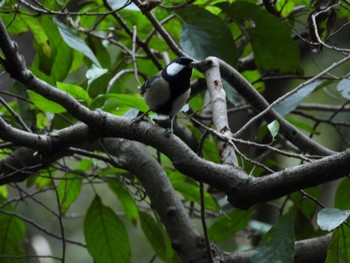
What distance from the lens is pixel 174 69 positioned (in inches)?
91.0

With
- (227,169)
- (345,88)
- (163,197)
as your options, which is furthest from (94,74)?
(345,88)

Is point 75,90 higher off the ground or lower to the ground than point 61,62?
lower

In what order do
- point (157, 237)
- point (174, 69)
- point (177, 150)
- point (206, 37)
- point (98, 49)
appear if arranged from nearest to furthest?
point (177, 150) → point (174, 69) → point (206, 37) → point (157, 237) → point (98, 49)

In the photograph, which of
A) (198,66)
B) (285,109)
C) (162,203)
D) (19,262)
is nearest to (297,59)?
(285,109)

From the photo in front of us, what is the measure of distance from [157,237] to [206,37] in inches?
36.4

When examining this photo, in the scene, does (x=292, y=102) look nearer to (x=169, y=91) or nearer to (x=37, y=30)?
(x=169, y=91)

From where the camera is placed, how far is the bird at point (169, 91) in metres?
2.27

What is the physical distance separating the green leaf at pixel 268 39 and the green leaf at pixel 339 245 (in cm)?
111

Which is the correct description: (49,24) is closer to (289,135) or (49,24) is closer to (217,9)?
(217,9)

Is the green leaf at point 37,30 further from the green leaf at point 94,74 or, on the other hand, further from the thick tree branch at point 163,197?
the thick tree branch at point 163,197

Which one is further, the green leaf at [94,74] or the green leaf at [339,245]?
the green leaf at [94,74]

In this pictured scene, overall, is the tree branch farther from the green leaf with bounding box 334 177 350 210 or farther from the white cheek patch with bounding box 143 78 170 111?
the green leaf with bounding box 334 177 350 210

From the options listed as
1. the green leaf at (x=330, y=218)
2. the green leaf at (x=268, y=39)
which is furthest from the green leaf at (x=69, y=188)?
the green leaf at (x=330, y=218)

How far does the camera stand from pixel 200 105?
3.28 metres
